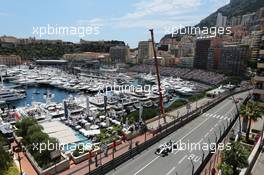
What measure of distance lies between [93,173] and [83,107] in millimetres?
40677

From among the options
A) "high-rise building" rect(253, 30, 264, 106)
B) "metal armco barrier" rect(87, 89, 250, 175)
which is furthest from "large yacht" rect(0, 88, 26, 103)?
"high-rise building" rect(253, 30, 264, 106)

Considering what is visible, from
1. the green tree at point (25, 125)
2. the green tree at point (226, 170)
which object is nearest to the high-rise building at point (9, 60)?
the green tree at point (25, 125)

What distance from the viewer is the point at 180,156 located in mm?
26984

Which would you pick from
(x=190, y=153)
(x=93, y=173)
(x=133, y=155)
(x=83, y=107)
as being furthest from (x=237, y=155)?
(x=83, y=107)

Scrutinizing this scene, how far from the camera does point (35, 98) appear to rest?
8431cm

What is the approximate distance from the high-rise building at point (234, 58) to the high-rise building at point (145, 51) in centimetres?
7351

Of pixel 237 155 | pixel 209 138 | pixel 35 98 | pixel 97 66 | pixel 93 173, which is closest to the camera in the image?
pixel 237 155

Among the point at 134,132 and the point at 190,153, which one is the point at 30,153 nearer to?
the point at 134,132

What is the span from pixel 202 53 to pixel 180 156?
414 ft

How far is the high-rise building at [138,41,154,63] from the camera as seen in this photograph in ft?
620

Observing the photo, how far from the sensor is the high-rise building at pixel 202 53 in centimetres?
13950

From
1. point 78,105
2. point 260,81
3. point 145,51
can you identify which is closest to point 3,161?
point 78,105
